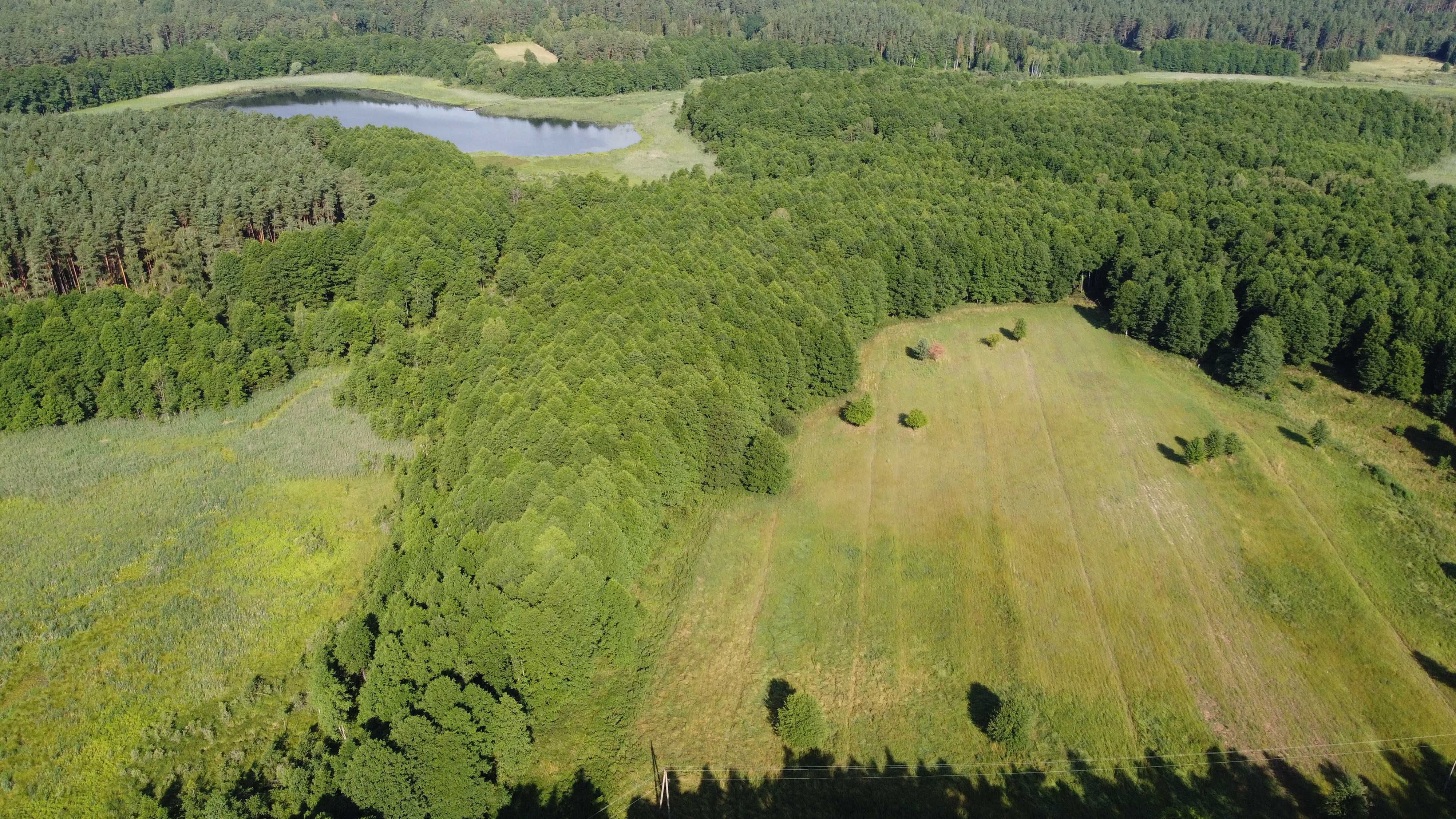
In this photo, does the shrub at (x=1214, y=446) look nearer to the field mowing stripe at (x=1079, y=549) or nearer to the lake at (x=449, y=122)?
the field mowing stripe at (x=1079, y=549)

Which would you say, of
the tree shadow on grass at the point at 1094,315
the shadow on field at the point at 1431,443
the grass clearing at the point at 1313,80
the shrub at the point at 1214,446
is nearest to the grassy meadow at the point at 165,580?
the shrub at the point at 1214,446

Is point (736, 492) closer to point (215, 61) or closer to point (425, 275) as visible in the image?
point (425, 275)

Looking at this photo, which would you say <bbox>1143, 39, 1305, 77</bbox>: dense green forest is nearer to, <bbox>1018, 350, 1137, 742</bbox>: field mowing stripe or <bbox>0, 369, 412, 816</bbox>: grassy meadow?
<bbox>1018, 350, 1137, 742</bbox>: field mowing stripe

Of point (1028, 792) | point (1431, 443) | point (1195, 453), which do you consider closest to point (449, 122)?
point (1195, 453)

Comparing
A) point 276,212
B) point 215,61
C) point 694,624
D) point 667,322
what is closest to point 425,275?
point 276,212

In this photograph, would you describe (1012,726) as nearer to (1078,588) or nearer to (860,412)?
(1078,588)

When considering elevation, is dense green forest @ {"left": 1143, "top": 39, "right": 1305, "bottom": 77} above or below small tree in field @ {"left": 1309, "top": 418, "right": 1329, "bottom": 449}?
above

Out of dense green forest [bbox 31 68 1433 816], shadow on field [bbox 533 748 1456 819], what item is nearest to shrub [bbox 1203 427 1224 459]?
dense green forest [bbox 31 68 1433 816]
